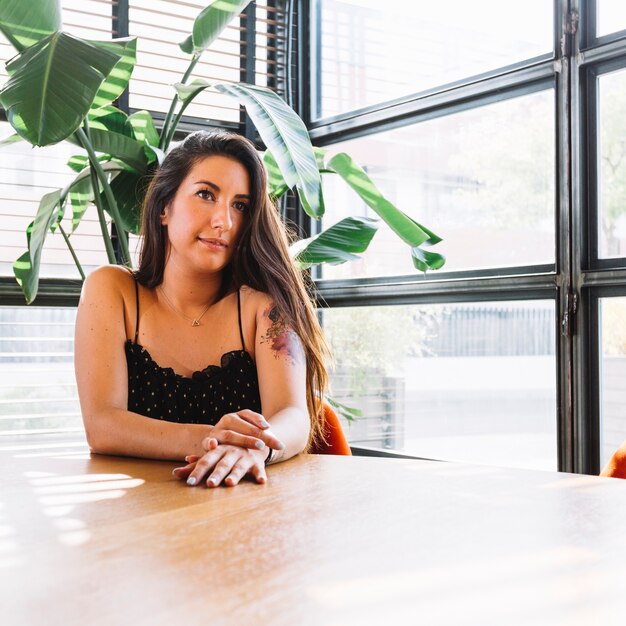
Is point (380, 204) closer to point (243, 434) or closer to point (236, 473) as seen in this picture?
point (243, 434)

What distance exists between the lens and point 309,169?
7.34 ft

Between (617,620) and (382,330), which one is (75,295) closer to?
(382,330)

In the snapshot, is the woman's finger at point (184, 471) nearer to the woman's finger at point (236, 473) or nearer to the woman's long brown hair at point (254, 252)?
the woman's finger at point (236, 473)

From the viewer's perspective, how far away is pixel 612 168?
264 centimetres

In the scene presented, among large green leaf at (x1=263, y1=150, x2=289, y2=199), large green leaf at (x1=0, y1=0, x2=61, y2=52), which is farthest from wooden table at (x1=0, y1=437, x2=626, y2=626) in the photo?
large green leaf at (x1=263, y1=150, x2=289, y2=199)

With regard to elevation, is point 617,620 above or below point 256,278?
below

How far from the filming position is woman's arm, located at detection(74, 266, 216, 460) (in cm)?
146

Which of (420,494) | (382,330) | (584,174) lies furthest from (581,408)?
(420,494)

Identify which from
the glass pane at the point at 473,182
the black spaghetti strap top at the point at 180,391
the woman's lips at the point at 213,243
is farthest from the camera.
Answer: the glass pane at the point at 473,182

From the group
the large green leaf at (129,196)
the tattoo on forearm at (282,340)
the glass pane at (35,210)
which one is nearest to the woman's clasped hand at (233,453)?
the tattoo on forearm at (282,340)

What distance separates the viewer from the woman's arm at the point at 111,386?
4.81 feet

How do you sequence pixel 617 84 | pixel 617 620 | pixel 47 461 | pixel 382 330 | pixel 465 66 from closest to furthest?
pixel 617 620 → pixel 47 461 → pixel 617 84 → pixel 465 66 → pixel 382 330

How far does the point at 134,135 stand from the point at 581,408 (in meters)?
1.74

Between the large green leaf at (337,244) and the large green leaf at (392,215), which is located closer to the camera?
the large green leaf at (392,215)
